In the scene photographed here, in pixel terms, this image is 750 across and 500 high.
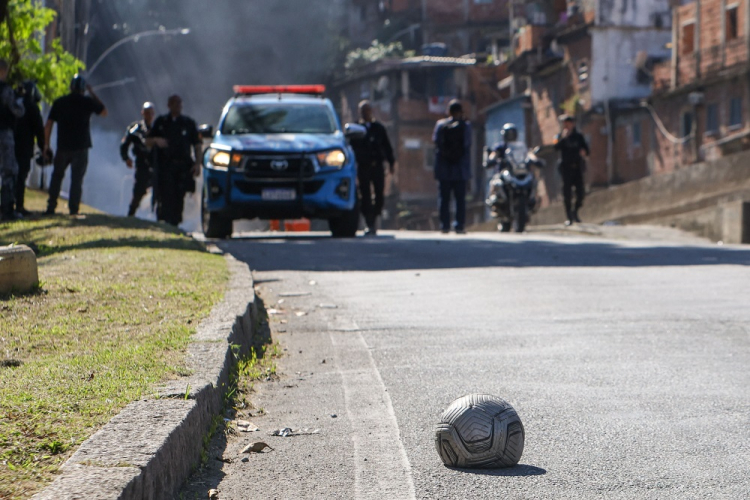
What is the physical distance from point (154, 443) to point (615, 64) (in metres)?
51.5

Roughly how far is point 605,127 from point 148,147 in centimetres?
3793

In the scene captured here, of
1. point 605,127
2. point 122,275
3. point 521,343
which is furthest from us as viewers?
point 605,127

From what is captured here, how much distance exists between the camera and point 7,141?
591 inches

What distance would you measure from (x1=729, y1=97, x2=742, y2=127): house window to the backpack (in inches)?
1015

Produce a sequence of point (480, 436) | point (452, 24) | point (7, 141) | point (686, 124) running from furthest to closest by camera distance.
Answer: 1. point (452, 24)
2. point (686, 124)
3. point (7, 141)
4. point (480, 436)

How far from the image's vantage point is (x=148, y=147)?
1802cm

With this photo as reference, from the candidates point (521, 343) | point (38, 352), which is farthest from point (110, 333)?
point (521, 343)

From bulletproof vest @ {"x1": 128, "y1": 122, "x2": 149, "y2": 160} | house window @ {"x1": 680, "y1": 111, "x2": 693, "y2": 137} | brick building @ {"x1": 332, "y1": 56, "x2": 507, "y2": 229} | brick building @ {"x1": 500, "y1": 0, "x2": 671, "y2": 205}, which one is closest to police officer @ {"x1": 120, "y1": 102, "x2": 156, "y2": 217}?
bulletproof vest @ {"x1": 128, "y1": 122, "x2": 149, "y2": 160}

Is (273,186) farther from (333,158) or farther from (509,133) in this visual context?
(509,133)

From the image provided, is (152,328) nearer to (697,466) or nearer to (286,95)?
(697,466)

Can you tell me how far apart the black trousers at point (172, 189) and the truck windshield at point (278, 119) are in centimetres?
83

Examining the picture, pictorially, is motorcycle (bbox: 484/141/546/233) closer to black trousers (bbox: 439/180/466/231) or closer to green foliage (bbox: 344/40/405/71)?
black trousers (bbox: 439/180/466/231)

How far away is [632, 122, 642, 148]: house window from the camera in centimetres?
5115

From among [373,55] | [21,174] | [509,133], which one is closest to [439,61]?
[373,55]
